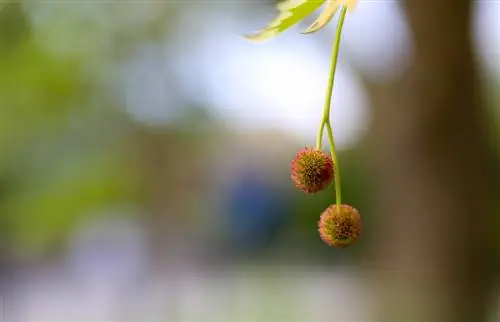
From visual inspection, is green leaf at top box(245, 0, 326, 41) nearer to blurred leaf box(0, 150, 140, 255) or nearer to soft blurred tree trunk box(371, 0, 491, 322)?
soft blurred tree trunk box(371, 0, 491, 322)

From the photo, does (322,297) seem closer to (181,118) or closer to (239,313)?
(239,313)

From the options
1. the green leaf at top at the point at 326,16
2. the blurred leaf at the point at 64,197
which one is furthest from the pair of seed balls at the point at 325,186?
the blurred leaf at the point at 64,197

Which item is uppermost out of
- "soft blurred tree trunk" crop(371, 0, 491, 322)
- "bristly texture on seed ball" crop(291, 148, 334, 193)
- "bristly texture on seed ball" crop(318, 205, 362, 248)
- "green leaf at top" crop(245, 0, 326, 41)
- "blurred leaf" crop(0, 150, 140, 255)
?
"blurred leaf" crop(0, 150, 140, 255)

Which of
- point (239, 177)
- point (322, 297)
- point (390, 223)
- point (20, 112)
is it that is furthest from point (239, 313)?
point (390, 223)

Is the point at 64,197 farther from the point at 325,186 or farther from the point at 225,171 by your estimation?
the point at 325,186

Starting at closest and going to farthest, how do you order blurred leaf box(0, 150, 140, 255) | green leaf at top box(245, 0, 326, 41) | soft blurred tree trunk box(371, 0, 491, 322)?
green leaf at top box(245, 0, 326, 41) < soft blurred tree trunk box(371, 0, 491, 322) < blurred leaf box(0, 150, 140, 255)

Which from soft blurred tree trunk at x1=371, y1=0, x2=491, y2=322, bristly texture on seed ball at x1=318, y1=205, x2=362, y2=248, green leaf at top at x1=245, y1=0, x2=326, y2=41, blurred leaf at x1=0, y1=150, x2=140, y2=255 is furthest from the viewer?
blurred leaf at x1=0, y1=150, x2=140, y2=255

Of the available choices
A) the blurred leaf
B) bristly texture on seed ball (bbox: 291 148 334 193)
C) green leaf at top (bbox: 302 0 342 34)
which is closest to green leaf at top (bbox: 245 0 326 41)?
green leaf at top (bbox: 302 0 342 34)

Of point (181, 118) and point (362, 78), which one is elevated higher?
point (181, 118)
